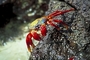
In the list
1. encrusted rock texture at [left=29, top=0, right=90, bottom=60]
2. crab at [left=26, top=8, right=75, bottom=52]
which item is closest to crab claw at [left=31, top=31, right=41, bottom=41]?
crab at [left=26, top=8, right=75, bottom=52]

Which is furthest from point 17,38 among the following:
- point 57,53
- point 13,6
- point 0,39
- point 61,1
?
point 57,53

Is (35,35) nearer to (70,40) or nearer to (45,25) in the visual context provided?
(45,25)

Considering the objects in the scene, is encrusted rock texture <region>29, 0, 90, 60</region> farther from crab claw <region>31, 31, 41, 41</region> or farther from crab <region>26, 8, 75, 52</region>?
crab claw <region>31, 31, 41, 41</region>

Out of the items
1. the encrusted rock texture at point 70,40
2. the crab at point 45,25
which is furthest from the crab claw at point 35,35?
the encrusted rock texture at point 70,40

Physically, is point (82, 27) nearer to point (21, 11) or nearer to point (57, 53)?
point (57, 53)

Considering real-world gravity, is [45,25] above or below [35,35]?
above

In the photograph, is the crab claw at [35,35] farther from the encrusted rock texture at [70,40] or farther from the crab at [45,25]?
the encrusted rock texture at [70,40]

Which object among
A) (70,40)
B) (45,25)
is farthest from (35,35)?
(70,40)

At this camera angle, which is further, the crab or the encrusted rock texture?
the crab
